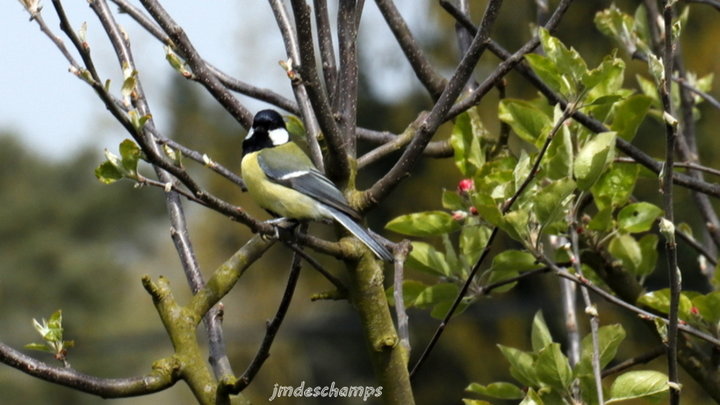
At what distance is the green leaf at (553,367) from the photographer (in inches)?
64.7

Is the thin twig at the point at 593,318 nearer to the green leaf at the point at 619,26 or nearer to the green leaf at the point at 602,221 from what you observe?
the green leaf at the point at 602,221

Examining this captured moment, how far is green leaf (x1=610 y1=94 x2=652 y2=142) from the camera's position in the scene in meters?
1.93

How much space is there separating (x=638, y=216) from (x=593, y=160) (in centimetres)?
43

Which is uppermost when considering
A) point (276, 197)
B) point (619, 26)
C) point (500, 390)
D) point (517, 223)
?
point (619, 26)

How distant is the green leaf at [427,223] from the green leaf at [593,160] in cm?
31

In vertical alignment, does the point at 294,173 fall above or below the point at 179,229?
above

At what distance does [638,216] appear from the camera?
1983mm

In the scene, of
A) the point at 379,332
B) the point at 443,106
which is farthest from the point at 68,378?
the point at 443,106

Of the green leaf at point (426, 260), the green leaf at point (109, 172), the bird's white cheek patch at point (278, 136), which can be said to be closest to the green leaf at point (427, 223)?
the green leaf at point (426, 260)

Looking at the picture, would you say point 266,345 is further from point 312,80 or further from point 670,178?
point 670,178

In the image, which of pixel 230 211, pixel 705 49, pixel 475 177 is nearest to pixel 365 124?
pixel 705 49

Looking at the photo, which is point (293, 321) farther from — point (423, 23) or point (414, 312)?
point (423, 23)

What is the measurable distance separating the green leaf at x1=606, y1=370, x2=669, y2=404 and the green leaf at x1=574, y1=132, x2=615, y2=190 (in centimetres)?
35

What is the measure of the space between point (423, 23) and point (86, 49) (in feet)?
21.5
